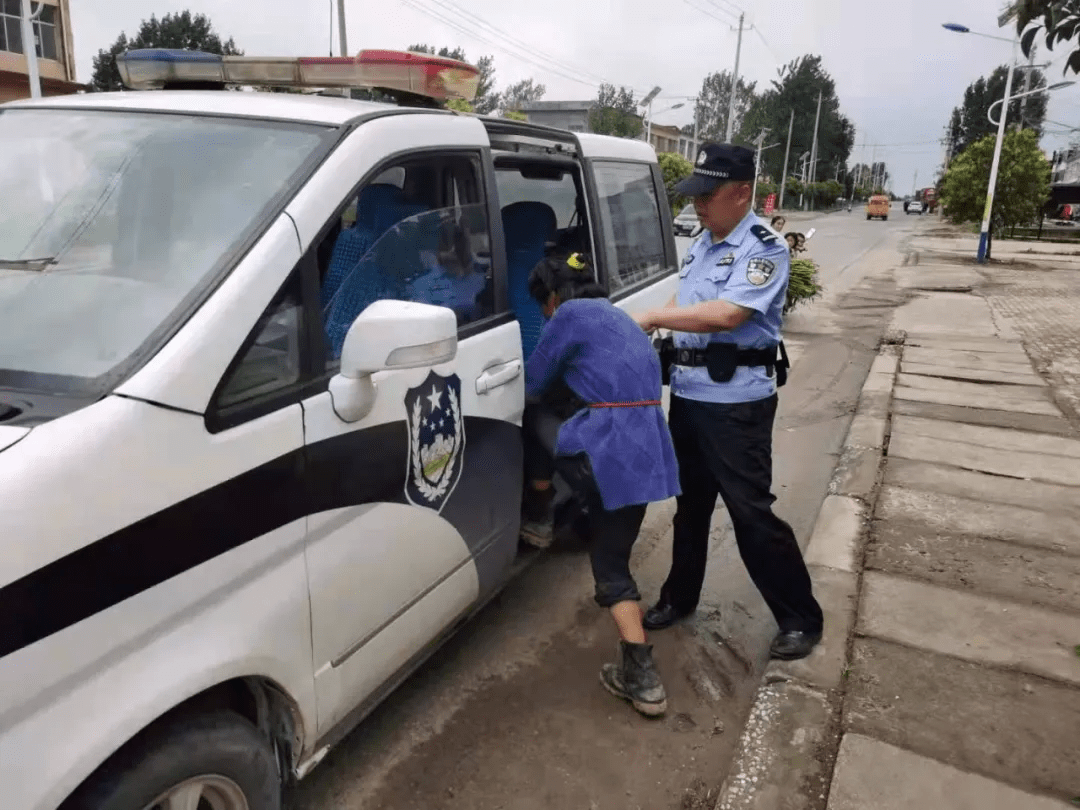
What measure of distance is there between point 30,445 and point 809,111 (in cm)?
9657

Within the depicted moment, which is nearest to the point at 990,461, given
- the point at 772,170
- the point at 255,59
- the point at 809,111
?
the point at 255,59

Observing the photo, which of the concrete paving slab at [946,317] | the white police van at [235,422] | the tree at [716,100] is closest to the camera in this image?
the white police van at [235,422]

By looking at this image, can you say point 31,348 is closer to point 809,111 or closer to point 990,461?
point 990,461

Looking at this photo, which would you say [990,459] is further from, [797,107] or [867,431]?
[797,107]

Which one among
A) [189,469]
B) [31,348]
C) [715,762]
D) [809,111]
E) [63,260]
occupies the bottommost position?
[715,762]

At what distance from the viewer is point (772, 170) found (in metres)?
84.3

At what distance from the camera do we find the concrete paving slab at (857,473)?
4.91 m

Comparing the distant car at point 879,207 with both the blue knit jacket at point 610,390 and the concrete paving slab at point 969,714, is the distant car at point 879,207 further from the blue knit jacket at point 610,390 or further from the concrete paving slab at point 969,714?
the blue knit jacket at point 610,390

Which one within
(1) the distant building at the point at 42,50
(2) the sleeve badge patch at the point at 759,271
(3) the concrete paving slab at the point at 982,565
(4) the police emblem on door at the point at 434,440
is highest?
(1) the distant building at the point at 42,50

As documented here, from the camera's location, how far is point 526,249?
373 centimetres

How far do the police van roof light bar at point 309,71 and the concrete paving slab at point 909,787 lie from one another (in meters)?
2.52

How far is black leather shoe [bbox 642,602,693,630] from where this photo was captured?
351 centimetres

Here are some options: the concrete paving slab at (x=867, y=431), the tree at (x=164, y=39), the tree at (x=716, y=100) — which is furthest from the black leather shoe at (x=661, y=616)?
the tree at (x=716, y=100)

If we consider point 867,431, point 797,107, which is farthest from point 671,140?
point 867,431
